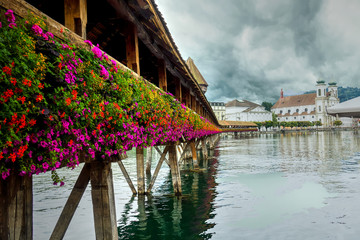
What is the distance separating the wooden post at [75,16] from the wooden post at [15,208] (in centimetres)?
208

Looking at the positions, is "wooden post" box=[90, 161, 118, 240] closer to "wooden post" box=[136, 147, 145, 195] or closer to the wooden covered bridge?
the wooden covered bridge

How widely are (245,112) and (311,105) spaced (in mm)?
32523

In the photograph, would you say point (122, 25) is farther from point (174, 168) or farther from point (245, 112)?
point (245, 112)

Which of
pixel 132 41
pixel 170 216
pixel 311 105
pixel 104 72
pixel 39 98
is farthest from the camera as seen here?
pixel 311 105

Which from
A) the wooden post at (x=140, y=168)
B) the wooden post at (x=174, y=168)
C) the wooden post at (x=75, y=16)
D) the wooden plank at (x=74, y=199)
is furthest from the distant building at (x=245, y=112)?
the wooden post at (x=75, y=16)

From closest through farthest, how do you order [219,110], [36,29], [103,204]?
1. [36,29]
2. [103,204]
3. [219,110]

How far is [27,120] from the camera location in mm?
2227

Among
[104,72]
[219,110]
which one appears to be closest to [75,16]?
[104,72]

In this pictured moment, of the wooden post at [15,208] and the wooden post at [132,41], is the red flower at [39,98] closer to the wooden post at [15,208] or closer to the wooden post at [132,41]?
the wooden post at [15,208]

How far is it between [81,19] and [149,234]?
4980 mm

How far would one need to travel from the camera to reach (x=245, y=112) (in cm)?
13250

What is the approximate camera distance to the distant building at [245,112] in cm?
13225

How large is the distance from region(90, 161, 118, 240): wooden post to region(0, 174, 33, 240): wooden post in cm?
118

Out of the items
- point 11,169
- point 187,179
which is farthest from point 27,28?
point 187,179
